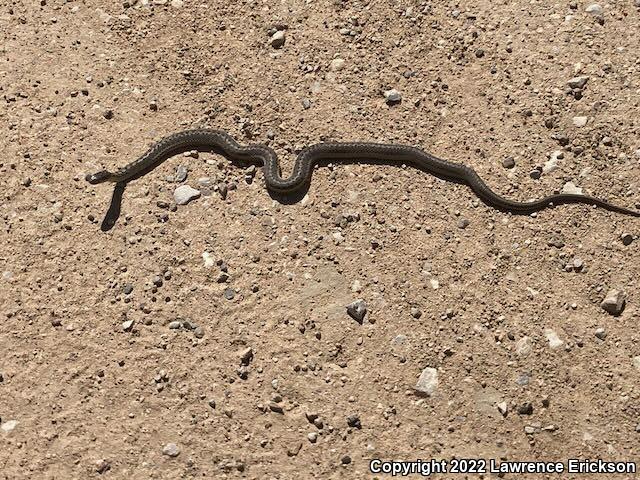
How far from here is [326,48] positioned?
29.6 feet

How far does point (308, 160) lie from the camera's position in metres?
8.14

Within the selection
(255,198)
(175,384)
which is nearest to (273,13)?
(255,198)

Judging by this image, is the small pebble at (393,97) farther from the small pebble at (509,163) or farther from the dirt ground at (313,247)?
the small pebble at (509,163)

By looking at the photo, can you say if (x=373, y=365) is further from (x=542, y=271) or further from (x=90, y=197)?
(x=90, y=197)

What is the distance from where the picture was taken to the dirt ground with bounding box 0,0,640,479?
6590 millimetres

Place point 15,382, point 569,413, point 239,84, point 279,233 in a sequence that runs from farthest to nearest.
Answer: point 239,84
point 279,233
point 15,382
point 569,413

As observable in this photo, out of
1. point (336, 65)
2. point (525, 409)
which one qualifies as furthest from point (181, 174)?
point (525, 409)

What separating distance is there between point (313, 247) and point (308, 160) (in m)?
1.12

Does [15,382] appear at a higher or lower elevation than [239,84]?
lower

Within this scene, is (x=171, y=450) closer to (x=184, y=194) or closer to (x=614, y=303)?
(x=184, y=194)

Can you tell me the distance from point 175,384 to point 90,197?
8.44 ft

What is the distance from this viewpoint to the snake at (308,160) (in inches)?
304

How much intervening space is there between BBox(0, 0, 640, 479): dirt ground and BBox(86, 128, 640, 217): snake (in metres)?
0.15

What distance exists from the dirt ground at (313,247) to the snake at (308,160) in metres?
0.15
